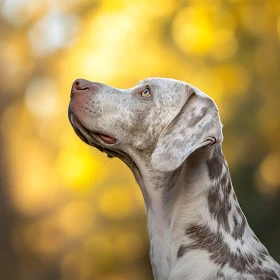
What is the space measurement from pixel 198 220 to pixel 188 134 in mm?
480

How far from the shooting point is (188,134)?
350cm

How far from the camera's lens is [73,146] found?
1207cm

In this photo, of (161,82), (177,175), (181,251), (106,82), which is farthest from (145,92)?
(106,82)

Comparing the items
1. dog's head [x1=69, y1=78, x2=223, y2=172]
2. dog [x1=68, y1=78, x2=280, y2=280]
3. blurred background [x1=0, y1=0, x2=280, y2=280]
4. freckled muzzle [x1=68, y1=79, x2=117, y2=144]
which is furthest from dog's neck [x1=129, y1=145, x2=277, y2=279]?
blurred background [x1=0, y1=0, x2=280, y2=280]

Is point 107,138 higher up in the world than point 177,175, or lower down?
higher up

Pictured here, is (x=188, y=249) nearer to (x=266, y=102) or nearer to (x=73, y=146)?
(x=266, y=102)

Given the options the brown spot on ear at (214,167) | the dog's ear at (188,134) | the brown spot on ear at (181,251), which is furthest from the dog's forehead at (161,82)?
the brown spot on ear at (181,251)

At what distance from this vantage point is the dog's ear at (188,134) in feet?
11.3

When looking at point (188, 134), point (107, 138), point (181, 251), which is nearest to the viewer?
point (188, 134)

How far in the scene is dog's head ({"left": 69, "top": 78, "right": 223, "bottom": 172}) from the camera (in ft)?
12.0

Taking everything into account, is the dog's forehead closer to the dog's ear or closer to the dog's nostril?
the dog's ear

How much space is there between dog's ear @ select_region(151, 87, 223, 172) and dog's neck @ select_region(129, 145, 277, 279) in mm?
219

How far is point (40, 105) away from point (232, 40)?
3.60m

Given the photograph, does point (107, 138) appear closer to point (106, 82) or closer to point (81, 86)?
point (81, 86)
